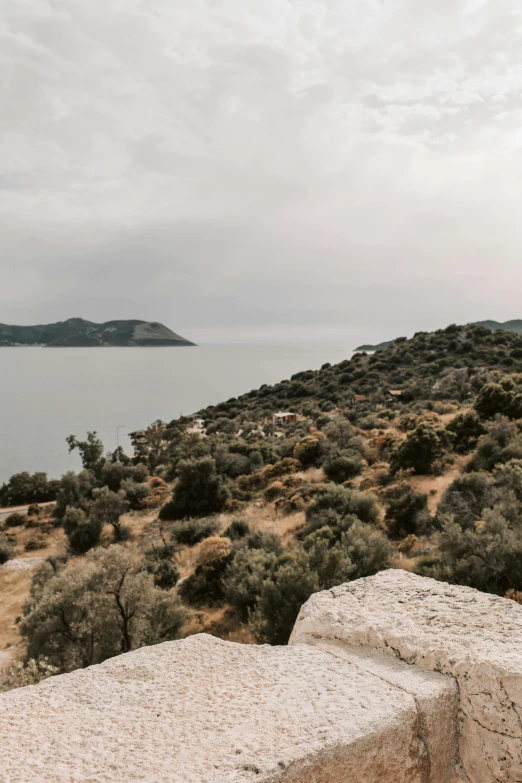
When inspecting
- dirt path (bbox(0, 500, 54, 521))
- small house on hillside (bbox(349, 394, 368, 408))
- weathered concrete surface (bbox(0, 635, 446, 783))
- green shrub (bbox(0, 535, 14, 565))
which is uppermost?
weathered concrete surface (bbox(0, 635, 446, 783))

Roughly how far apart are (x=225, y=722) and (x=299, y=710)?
33cm

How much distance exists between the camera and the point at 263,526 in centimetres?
1753

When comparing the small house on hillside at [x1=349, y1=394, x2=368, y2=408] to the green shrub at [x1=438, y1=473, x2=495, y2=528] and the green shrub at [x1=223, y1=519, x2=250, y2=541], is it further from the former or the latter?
the green shrub at [x1=438, y1=473, x2=495, y2=528]

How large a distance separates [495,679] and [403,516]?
13.3 m

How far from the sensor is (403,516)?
14.7 meters

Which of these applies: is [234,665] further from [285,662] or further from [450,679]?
[450,679]

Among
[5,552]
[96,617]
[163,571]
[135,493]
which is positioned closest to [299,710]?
[96,617]

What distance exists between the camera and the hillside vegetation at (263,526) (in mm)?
9281

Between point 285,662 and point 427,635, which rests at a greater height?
point 427,635

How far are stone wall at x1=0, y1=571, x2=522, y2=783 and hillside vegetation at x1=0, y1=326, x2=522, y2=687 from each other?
6331mm

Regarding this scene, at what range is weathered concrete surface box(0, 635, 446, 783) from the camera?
1.78 metres

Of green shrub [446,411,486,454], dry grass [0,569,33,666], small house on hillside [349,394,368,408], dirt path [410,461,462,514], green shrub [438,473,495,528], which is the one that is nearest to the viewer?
dry grass [0,569,33,666]

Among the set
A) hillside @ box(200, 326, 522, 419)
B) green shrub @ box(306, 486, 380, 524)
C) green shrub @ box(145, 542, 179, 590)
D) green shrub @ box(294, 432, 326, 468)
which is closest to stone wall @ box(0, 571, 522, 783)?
green shrub @ box(145, 542, 179, 590)

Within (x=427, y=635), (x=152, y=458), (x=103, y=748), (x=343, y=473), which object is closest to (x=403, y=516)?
(x=343, y=473)
